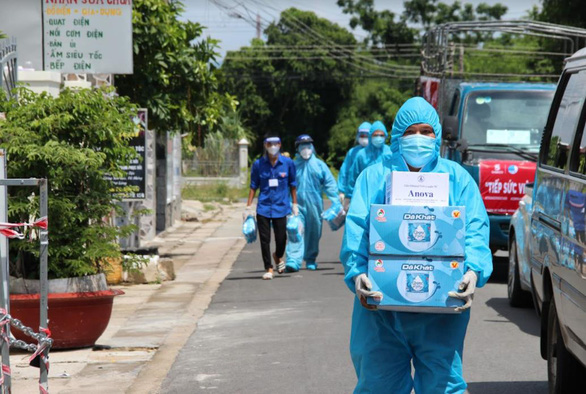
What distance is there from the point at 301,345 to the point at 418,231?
4052 millimetres

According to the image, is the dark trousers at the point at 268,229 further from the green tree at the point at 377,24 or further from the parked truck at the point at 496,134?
the green tree at the point at 377,24

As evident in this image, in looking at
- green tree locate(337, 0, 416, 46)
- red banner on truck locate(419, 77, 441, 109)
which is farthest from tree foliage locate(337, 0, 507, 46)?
red banner on truck locate(419, 77, 441, 109)

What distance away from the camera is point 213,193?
118 ft

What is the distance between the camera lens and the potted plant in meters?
8.27

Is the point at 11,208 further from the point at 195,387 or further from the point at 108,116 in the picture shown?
the point at 195,387

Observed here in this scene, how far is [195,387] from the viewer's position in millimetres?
7277

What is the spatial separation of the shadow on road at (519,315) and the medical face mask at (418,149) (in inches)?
180

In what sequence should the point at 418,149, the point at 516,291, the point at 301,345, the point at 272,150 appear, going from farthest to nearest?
1. the point at 272,150
2. the point at 516,291
3. the point at 301,345
4. the point at 418,149

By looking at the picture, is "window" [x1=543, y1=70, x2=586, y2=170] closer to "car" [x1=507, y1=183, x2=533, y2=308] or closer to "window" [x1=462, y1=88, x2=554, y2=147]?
"car" [x1=507, y1=183, x2=533, y2=308]

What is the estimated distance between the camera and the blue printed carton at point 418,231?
15.8 ft

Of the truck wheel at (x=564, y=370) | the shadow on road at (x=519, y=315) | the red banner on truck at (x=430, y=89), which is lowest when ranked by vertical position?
the shadow on road at (x=519, y=315)

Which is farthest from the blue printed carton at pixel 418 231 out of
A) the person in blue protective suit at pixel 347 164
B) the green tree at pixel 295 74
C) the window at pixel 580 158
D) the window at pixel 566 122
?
the green tree at pixel 295 74

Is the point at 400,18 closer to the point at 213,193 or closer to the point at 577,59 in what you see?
the point at 213,193

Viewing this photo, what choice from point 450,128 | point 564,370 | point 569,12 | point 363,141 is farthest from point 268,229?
point 569,12
